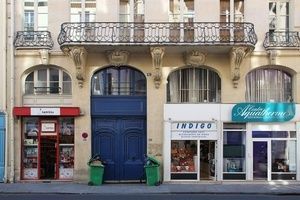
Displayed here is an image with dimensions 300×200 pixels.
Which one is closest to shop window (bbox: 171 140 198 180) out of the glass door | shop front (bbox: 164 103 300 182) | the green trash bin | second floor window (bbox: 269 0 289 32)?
shop front (bbox: 164 103 300 182)

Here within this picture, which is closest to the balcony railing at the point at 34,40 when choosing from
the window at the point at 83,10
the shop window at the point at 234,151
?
the window at the point at 83,10

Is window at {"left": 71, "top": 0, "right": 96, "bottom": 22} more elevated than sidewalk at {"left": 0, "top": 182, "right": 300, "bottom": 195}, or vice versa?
window at {"left": 71, "top": 0, "right": 96, "bottom": 22}

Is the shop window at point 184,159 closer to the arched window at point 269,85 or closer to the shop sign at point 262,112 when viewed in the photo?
the shop sign at point 262,112

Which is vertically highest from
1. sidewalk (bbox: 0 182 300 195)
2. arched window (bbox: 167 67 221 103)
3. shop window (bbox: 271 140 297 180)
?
arched window (bbox: 167 67 221 103)

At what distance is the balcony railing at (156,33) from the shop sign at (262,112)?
8.59ft

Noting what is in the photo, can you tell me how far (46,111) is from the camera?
2025 centimetres

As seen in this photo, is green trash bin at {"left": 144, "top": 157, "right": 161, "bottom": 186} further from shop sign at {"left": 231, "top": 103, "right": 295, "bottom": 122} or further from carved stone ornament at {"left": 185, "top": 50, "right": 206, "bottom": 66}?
carved stone ornament at {"left": 185, "top": 50, "right": 206, "bottom": 66}

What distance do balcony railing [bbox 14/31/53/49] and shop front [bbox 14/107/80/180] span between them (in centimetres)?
293

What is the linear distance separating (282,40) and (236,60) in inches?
90.8

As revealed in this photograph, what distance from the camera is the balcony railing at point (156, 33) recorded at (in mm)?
19484

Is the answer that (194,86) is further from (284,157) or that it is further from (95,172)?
(95,172)

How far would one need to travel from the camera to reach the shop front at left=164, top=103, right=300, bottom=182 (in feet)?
66.0

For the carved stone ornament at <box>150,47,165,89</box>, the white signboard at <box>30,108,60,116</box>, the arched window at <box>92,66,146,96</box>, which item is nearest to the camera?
the carved stone ornament at <box>150,47,165,89</box>

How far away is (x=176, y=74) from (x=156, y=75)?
1.16 m
